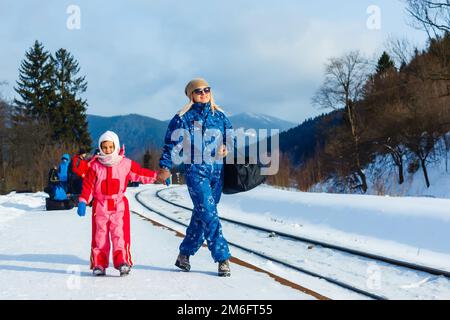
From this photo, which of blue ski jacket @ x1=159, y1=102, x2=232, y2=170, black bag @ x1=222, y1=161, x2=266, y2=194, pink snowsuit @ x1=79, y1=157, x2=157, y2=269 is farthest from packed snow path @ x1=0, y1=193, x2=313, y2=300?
blue ski jacket @ x1=159, y1=102, x2=232, y2=170

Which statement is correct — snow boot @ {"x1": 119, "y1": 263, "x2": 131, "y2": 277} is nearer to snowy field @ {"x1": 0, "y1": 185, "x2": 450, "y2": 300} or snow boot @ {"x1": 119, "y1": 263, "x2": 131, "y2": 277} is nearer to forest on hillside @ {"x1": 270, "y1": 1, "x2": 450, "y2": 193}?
snowy field @ {"x1": 0, "y1": 185, "x2": 450, "y2": 300}

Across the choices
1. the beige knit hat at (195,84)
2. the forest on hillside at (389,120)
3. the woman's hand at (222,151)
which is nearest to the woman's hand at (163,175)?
the woman's hand at (222,151)

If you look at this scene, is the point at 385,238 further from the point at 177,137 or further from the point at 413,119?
the point at 413,119

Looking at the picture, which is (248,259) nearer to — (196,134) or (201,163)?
(201,163)

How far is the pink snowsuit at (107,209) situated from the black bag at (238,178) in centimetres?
110

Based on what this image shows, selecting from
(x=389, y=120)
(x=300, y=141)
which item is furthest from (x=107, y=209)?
(x=300, y=141)

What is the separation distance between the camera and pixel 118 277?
14.5ft

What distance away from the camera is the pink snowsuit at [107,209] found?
461cm

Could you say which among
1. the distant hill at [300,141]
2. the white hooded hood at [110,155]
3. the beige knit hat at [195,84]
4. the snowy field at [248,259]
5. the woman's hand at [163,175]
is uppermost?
the distant hill at [300,141]

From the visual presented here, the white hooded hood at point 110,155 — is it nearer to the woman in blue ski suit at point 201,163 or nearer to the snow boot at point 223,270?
the woman in blue ski suit at point 201,163

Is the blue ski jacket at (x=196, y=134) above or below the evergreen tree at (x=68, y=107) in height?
below

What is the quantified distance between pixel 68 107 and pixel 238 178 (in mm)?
55632
